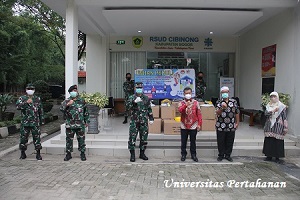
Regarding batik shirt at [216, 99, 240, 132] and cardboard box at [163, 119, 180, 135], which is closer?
batik shirt at [216, 99, 240, 132]

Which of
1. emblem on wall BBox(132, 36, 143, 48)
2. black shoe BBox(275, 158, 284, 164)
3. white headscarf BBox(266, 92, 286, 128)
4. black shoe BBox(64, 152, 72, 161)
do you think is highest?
emblem on wall BBox(132, 36, 143, 48)

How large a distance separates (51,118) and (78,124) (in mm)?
7489

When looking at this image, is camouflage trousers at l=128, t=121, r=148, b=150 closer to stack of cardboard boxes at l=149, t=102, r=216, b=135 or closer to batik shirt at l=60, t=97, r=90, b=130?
batik shirt at l=60, t=97, r=90, b=130

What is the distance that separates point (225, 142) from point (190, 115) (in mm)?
1030

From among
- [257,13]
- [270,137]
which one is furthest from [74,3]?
[270,137]

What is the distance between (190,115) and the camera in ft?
21.6

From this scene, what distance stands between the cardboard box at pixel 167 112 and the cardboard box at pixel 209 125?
84 cm

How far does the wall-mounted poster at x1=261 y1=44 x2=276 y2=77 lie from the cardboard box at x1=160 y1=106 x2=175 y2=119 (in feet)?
11.5

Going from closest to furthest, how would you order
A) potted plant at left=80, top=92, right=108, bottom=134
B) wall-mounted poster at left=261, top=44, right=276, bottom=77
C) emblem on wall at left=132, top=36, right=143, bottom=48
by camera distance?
potted plant at left=80, top=92, right=108, bottom=134
wall-mounted poster at left=261, top=44, right=276, bottom=77
emblem on wall at left=132, top=36, right=143, bottom=48

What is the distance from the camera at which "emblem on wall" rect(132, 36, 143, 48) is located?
12.6 metres

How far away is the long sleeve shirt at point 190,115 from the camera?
6598 mm

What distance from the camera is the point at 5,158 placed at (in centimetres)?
707

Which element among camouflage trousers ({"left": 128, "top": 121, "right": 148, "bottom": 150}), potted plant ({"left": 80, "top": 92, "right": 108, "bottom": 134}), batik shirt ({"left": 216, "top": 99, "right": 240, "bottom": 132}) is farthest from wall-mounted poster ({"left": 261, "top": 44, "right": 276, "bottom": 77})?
potted plant ({"left": 80, "top": 92, "right": 108, "bottom": 134})

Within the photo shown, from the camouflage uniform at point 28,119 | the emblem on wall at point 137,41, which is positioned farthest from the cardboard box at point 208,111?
the emblem on wall at point 137,41
